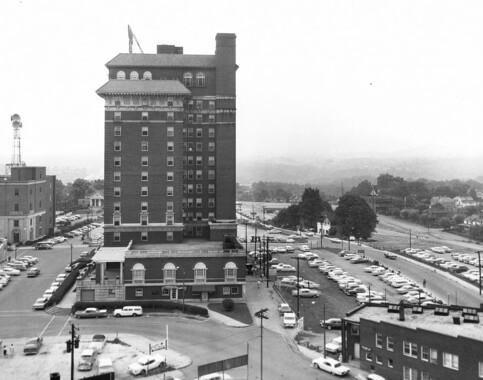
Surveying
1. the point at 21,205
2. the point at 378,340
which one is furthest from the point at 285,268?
the point at 21,205

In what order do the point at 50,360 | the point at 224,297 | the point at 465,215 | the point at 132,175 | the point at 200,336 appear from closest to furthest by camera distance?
the point at 50,360
the point at 200,336
the point at 224,297
the point at 132,175
the point at 465,215

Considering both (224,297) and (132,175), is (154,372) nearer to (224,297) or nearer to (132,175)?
(224,297)

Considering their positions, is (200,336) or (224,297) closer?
(200,336)

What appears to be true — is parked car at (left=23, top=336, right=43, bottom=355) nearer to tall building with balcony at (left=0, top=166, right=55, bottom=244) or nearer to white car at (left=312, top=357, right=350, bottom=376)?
white car at (left=312, top=357, right=350, bottom=376)

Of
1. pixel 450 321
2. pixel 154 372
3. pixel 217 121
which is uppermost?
pixel 217 121

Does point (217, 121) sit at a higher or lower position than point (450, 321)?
higher

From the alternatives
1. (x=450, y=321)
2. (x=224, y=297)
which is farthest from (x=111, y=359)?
(x=450, y=321)

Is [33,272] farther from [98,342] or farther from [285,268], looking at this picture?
[285,268]
